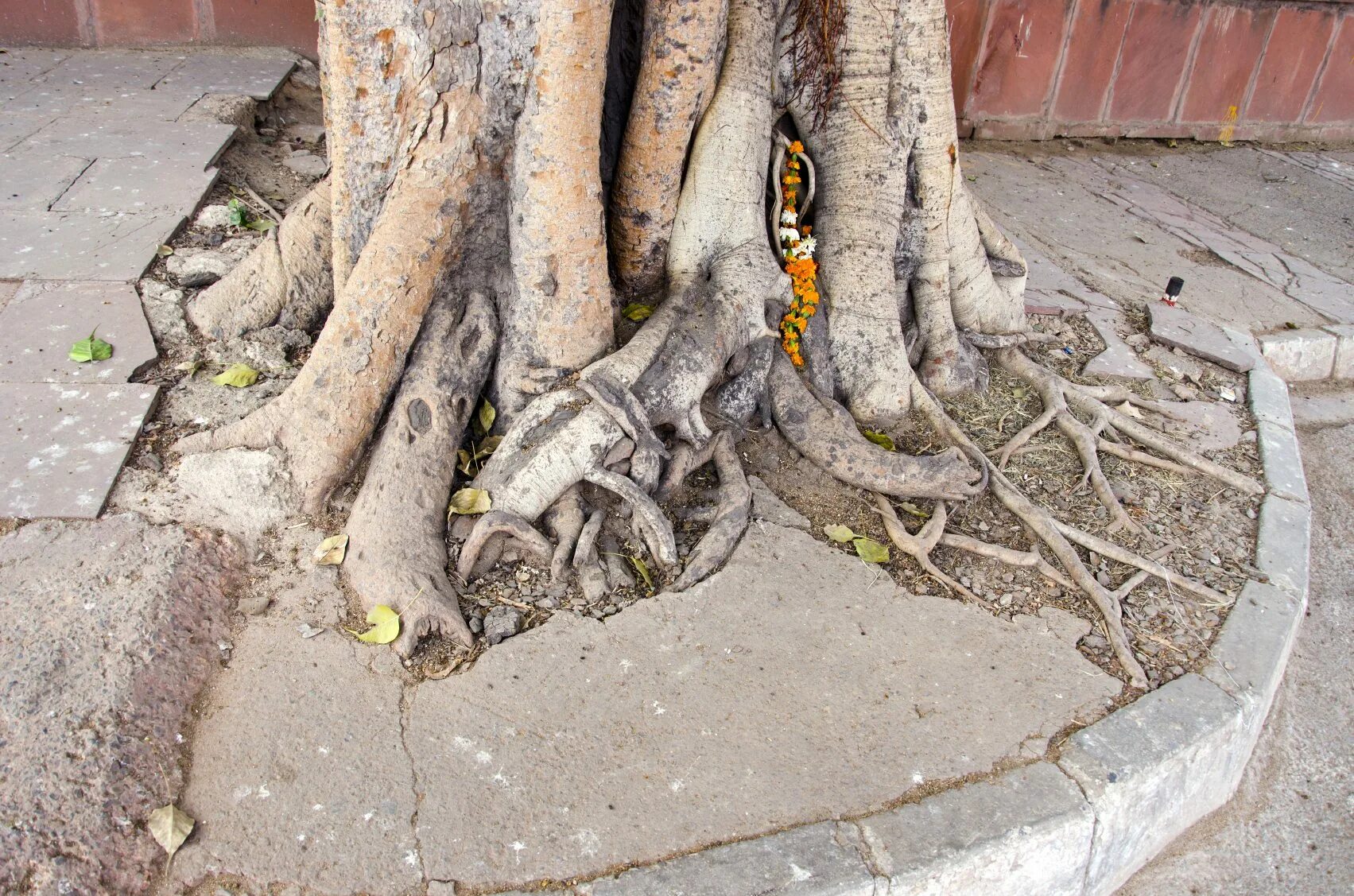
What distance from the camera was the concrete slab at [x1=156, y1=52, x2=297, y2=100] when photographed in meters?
5.65

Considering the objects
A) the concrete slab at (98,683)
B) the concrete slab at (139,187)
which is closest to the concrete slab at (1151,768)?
the concrete slab at (98,683)

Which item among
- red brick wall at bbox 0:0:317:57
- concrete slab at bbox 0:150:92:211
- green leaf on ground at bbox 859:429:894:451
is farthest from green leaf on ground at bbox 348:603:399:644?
red brick wall at bbox 0:0:317:57

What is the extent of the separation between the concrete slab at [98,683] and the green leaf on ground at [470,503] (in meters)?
0.63

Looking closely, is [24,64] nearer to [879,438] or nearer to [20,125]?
[20,125]

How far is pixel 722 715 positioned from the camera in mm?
2527

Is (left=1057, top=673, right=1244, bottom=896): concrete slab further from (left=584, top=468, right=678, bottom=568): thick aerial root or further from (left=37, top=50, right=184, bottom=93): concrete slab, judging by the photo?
(left=37, top=50, right=184, bottom=93): concrete slab

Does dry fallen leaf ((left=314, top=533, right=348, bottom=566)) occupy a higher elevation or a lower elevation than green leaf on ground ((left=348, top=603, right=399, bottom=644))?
higher

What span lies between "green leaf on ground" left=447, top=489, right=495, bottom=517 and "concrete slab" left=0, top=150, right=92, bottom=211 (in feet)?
9.12

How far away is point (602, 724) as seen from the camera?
247 cm

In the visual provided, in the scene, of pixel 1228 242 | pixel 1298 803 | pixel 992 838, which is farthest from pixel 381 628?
pixel 1228 242

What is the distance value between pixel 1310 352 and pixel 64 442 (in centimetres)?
568

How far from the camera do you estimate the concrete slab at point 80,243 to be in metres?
3.83

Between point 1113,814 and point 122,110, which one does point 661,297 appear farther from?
point 122,110

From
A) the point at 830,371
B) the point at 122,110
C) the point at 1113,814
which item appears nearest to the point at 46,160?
the point at 122,110
